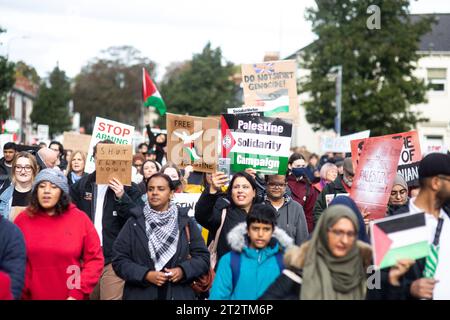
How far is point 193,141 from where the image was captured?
8695 millimetres

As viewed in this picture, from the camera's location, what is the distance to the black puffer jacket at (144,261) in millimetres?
5988

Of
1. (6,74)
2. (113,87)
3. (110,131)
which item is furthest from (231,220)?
(113,87)

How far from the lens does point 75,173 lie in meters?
10.5

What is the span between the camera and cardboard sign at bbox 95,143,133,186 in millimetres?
7750

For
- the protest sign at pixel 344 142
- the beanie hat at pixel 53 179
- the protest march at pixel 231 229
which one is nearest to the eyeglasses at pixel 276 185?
the protest march at pixel 231 229

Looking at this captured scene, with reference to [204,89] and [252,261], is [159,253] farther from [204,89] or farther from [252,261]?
[204,89]

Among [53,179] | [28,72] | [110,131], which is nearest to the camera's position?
[53,179]

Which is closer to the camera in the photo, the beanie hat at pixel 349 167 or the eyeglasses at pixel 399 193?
the eyeglasses at pixel 399 193

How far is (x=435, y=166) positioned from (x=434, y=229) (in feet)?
1.34

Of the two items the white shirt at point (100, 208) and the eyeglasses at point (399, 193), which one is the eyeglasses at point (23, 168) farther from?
the eyeglasses at point (399, 193)

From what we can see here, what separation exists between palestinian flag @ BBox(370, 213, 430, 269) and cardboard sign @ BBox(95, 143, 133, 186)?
3.68m

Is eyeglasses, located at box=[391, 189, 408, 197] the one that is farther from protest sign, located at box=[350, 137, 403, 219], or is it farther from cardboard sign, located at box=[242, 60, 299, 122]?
cardboard sign, located at box=[242, 60, 299, 122]

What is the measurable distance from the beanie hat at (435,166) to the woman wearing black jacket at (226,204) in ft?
6.76
